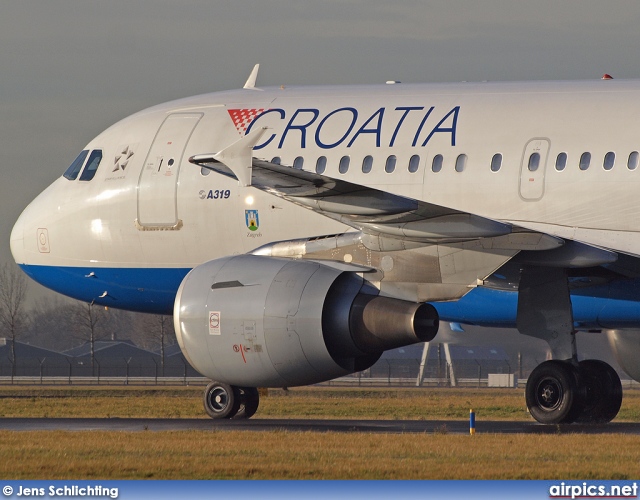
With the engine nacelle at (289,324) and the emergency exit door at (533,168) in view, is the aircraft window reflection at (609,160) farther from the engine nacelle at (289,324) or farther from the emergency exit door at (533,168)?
the engine nacelle at (289,324)

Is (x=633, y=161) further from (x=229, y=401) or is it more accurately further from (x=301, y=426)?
(x=229, y=401)

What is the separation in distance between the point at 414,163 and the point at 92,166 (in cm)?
755

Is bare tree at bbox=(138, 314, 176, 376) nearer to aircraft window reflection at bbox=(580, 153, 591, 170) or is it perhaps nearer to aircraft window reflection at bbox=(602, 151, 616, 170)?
aircraft window reflection at bbox=(580, 153, 591, 170)

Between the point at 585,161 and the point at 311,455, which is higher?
the point at 585,161

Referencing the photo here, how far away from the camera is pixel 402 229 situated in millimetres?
20891

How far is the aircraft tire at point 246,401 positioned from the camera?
25.7m

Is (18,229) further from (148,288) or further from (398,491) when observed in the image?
(398,491)

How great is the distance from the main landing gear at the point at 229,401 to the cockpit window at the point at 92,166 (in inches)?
199

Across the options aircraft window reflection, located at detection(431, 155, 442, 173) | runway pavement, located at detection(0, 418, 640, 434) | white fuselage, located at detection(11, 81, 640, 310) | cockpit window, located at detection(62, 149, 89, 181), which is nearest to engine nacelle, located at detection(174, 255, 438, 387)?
runway pavement, located at detection(0, 418, 640, 434)

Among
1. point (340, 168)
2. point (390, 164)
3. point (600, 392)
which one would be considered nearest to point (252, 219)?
point (340, 168)

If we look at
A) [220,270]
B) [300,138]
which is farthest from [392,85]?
[220,270]

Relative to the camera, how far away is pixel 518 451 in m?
17.5

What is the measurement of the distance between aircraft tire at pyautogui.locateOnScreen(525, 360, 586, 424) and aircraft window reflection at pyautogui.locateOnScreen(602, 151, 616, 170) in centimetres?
323

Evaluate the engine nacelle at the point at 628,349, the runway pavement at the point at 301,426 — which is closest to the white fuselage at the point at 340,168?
the runway pavement at the point at 301,426
